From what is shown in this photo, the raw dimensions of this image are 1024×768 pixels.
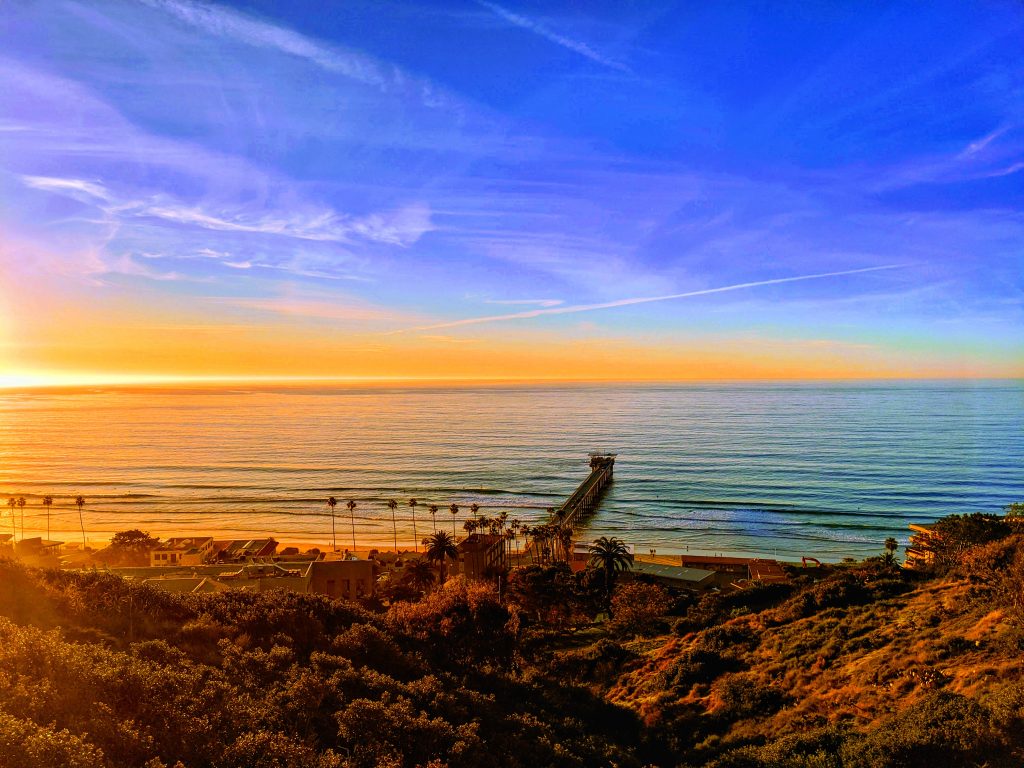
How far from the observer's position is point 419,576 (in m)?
30.8

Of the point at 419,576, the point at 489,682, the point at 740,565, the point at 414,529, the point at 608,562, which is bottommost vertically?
the point at 740,565

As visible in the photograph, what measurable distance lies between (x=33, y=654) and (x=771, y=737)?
1502 centimetres

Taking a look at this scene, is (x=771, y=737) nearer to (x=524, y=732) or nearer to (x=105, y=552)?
(x=524, y=732)

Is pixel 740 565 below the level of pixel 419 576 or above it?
below

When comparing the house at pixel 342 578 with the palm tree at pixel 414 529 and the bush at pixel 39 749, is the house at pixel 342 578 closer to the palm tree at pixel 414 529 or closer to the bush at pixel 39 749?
the palm tree at pixel 414 529

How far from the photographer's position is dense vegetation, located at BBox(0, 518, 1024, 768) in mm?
8906

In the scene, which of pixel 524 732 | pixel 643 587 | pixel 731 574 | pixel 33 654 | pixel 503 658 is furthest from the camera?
pixel 731 574

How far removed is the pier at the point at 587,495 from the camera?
53.4 metres

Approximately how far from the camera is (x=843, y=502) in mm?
52375

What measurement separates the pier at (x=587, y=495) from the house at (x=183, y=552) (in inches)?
1154

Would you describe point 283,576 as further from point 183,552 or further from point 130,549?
point 130,549

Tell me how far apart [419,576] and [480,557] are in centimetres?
637

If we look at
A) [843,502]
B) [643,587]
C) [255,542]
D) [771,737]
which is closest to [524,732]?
[771,737]

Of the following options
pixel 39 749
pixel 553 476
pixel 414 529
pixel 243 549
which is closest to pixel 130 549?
pixel 243 549
